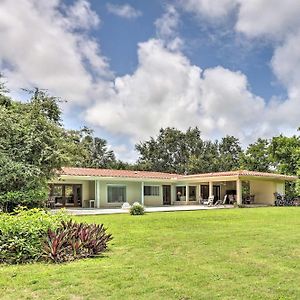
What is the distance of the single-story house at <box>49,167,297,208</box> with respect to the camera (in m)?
31.1

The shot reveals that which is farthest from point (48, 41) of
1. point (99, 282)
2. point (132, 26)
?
point (99, 282)

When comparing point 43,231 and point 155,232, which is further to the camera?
point 155,232

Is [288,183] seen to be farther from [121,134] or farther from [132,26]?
[132,26]

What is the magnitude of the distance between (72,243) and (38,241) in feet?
2.53

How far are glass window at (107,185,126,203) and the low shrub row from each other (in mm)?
23469

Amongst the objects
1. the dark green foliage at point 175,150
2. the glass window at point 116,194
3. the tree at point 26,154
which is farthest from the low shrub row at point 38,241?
the dark green foliage at point 175,150

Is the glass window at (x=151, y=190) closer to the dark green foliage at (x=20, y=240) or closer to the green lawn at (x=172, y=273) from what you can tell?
the green lawn at (x=172, y=273)

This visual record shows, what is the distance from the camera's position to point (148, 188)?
114 feet

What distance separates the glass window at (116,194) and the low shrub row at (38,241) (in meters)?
23.5

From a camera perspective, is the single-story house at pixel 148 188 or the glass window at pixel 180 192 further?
the glass window at pixel 180 192

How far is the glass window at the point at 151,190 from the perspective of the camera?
3474cm

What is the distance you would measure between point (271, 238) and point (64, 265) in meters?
6.79

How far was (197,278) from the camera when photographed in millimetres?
6531

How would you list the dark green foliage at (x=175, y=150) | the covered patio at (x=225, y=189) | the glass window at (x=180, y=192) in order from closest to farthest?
the covered patio at (x=225, y=189) < the glass window at (x=180, y=192) < the dark green foliage at (x=175, y=150)
